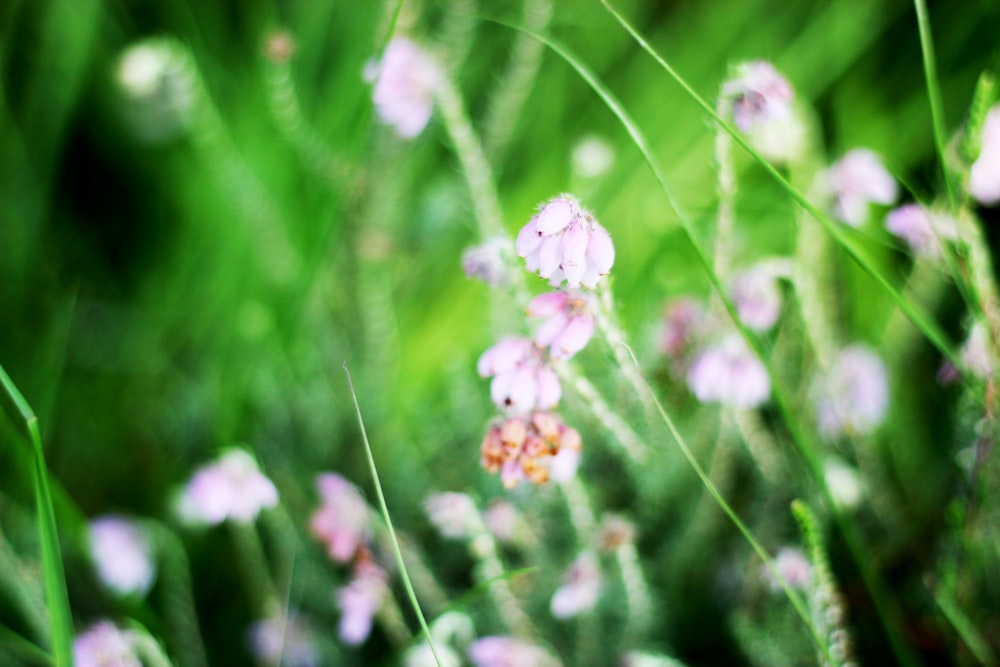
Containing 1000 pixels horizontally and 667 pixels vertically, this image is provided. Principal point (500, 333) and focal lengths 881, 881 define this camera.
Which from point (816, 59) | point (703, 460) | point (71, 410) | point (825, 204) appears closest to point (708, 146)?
point (816, 59)

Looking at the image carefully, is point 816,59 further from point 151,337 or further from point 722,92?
point 151,337

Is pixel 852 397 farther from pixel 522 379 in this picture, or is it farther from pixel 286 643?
pixel 286 643

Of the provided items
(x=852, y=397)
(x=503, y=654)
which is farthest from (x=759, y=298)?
(x=503, y=654)

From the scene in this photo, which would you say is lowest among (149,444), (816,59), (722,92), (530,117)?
(722,92)

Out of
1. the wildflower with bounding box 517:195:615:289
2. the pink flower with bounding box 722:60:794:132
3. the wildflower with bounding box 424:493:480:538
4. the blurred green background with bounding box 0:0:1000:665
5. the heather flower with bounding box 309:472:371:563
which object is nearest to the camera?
the wildflower with bounding box 517:195:615:289

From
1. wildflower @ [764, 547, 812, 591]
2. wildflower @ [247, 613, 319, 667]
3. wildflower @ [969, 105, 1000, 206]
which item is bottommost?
wildflower @ [764, 547, 812, 591]

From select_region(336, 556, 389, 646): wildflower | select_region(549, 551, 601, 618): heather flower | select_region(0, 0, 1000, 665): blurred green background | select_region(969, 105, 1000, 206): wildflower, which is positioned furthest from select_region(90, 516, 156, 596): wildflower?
select_region(969, 105, 1000, 206): wildflower

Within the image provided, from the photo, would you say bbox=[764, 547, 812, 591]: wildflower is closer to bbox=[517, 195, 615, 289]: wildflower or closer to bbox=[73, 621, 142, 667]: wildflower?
bbox=[517, 195, 615, 289]: wildflower
